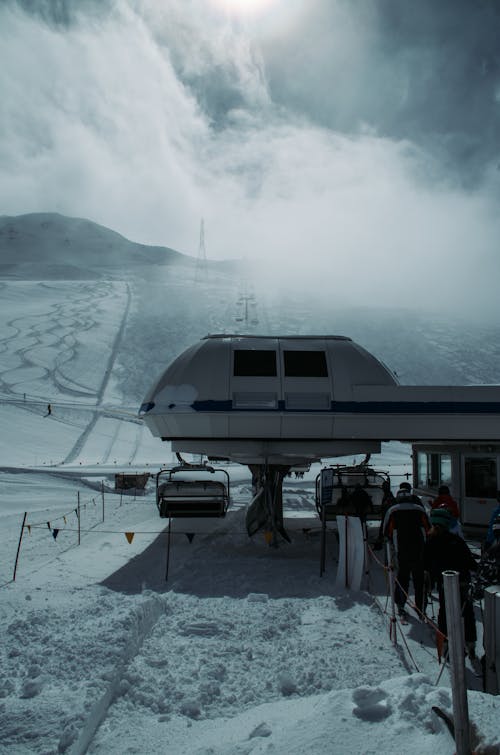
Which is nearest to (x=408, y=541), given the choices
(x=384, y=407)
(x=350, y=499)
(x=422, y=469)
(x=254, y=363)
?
(x=384, y=407)

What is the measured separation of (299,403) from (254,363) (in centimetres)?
134

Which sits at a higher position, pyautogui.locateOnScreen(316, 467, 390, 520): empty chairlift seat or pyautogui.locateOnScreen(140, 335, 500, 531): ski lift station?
pyautogui.locateOnScreen(140, 335, 500, 531): ski lift station

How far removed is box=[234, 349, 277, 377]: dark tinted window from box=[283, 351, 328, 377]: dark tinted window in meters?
0.33

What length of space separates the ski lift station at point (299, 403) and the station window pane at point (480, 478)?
9.43 feet

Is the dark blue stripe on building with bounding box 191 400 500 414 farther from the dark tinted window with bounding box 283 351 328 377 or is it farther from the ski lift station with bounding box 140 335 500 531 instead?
the dark tinted window with bounding box 283 351 328 377

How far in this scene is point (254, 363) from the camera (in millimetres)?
11750

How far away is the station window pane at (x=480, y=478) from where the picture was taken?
556 inches

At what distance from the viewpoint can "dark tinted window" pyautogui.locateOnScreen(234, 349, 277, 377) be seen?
457 inches

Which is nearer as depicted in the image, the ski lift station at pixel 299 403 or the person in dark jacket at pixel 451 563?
the person in dark jacket at pixel 451 563

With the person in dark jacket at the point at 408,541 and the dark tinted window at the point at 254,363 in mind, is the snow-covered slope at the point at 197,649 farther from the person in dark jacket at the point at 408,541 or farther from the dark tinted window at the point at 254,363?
the dark tinted window at the point at 254,363

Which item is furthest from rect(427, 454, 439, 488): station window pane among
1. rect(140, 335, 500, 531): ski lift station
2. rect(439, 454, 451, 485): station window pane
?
rect(140, 335, 500, 531): ski lift station

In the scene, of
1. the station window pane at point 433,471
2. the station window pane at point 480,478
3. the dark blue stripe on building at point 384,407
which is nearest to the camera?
the dark blue stripe on building at point 384,407

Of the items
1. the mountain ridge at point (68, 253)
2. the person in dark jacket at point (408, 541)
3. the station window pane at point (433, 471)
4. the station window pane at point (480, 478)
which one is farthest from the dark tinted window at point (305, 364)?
the mountain ridge at point (68, 253)

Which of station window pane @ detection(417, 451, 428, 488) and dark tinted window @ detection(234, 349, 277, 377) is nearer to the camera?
dark tinted window @ detection(234, 349, 277, 377)
